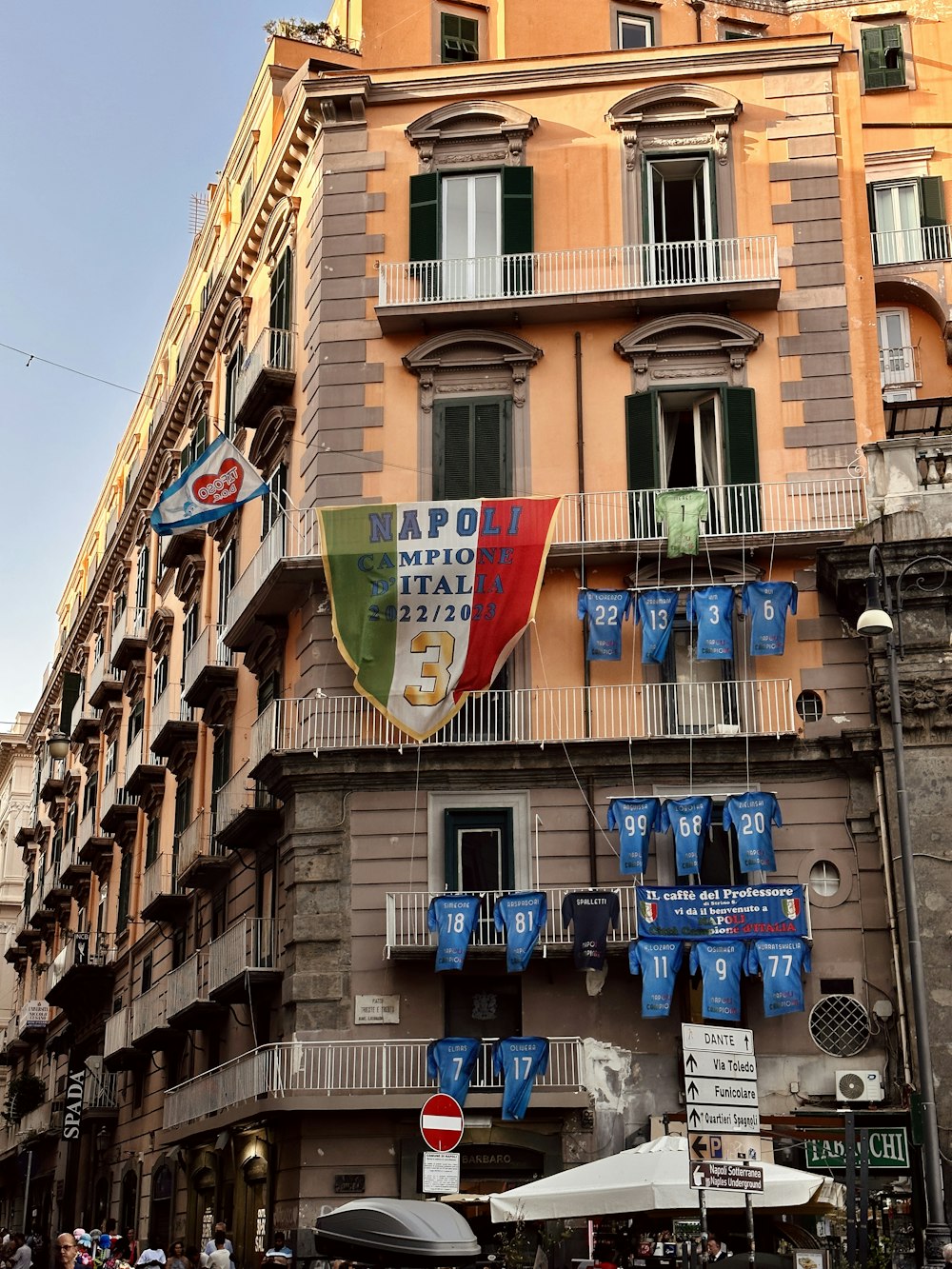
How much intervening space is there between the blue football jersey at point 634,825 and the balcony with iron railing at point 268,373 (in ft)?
34.4

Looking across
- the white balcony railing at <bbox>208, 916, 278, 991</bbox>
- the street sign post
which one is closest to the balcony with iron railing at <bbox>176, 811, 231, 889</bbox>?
the white balcony railing at <bbox>208, 916, 278, 991</bbox>

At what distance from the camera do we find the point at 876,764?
1038 inches

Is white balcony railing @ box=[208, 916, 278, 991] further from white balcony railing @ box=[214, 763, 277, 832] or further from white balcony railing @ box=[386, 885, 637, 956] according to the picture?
white balcony railing @ box=[386, 885, 637, 956]

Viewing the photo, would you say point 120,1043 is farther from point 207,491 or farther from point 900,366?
point 900,366

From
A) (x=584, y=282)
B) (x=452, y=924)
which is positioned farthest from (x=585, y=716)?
(x=584, y=282)

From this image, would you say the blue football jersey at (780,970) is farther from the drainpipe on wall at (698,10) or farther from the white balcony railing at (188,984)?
the drainpipe on wall at (698,10)

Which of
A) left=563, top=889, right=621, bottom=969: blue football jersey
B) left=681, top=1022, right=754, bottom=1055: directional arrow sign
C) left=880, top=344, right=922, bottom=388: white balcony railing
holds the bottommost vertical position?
left=681, top=1022, right=754, bottom=1055: directional arrow sign

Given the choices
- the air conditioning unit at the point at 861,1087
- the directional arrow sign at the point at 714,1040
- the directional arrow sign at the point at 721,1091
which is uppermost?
the air conditioning unit at the point at 861,1087

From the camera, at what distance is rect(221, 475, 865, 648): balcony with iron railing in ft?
90.6

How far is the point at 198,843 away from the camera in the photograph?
113ft

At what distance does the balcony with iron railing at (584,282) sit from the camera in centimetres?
2900

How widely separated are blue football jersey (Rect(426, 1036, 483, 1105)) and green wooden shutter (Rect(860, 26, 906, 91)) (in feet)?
81.1

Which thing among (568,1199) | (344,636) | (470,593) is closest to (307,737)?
(344,636)

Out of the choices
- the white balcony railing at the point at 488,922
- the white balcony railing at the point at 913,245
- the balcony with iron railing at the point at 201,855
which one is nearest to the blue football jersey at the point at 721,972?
the white balcony railing at the point at 488,922
